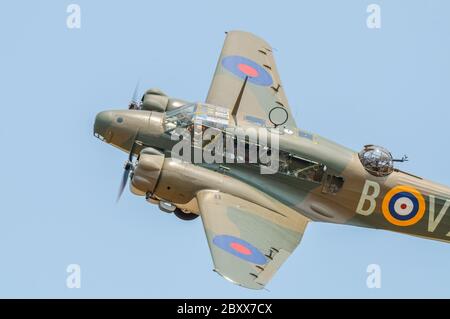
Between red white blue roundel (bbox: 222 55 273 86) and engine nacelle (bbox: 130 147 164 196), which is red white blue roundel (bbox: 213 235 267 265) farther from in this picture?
red white blue roundel (bbox: 222 55 273 86)

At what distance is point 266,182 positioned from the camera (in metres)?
32.8

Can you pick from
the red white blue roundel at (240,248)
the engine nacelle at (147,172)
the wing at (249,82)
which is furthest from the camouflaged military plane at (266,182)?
the wing at (249,82)

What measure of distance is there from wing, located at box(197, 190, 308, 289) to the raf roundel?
8.80ft

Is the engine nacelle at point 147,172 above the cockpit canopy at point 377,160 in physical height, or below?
below

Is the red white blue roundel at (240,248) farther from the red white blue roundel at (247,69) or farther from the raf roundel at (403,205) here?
the red white blue roundel at (247,69)

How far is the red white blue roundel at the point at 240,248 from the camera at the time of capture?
3031 centimetres

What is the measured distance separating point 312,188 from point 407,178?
297 centimetres

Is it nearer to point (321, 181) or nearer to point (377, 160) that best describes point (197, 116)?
point (321, 181)

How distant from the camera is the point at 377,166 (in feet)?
108

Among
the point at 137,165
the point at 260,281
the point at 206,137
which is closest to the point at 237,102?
the point at 206,137

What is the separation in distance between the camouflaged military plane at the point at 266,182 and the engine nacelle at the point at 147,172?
1.1 inches

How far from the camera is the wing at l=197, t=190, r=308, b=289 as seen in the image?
97.3 feet

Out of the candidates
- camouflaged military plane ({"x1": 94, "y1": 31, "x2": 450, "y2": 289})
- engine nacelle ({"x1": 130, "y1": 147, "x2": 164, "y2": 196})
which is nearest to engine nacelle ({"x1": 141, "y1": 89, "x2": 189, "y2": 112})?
camouflaged military plane ({"x1": 94, "y1": 31, "x2": 450, "y2": 289})

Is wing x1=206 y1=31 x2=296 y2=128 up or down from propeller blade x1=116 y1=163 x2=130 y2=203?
up
